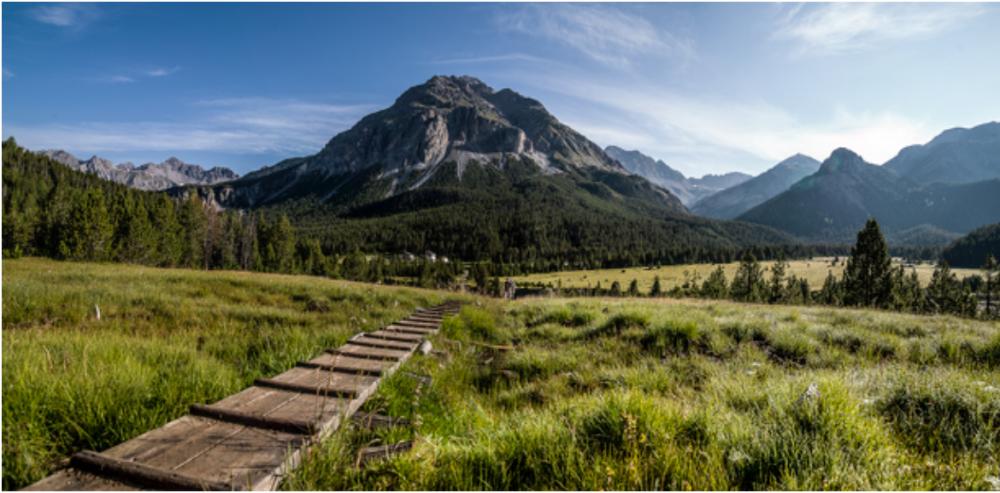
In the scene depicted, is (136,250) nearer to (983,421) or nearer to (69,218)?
(69,218)

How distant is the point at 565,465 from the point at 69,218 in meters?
110

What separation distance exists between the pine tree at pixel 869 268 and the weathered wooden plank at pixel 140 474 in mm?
89667

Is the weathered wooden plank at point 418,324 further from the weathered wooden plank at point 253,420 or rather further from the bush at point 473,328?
the weathered wooden plank at point 253,420

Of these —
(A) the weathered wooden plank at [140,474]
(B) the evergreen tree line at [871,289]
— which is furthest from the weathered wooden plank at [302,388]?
(B) the evergreen tree line at [871,289]

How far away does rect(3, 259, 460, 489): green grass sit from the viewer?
11.8 feet

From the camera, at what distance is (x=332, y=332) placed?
820 centimetres

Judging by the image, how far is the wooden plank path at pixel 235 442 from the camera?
2965mm

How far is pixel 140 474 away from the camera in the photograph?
295cm

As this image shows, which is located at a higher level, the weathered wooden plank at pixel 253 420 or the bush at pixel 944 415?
the bush at pixel 944 415

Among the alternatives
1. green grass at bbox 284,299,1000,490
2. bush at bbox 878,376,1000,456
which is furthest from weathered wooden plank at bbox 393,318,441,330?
bush at bbox 878,376,1000,456

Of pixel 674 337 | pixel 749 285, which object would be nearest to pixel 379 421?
pixel 674 337

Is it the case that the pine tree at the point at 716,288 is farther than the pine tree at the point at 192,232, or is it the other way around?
the pine tree at the point at 716,288

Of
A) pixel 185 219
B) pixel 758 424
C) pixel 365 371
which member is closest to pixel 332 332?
pixel 365 371

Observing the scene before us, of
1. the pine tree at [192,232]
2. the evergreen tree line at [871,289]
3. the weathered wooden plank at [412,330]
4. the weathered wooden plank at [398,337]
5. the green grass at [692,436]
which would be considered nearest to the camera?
the green grass at [692,436]
